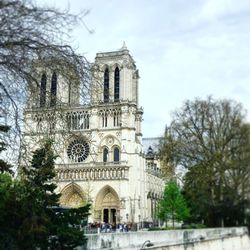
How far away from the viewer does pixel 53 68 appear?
10.1m

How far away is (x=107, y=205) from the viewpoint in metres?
69.9

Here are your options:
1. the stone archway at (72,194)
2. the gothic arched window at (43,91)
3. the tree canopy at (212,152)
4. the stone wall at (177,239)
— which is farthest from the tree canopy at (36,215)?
the stone archway at (72,194)

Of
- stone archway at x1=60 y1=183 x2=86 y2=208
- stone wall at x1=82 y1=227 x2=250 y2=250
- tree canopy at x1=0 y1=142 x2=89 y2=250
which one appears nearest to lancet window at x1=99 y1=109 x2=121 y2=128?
stone archway at x1=60 y1=183 x2=86 y2=208

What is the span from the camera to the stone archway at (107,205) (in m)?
69.1

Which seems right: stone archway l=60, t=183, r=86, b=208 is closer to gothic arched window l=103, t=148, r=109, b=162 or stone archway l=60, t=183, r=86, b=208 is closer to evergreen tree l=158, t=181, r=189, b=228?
gothic arched window l=103, t=148, r=109, b=162

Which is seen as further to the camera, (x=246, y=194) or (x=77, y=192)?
(x=77, y=192)

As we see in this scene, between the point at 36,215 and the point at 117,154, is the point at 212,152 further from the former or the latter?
the point at 117,154

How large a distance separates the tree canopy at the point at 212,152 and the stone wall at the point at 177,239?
3.28m

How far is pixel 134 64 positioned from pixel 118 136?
1129 cm

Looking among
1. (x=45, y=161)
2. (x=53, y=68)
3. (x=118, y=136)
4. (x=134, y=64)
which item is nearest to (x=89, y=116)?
(x=118, y=136)

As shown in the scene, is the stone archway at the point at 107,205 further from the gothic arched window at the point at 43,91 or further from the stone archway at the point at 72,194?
the gothic arched window at the point at 43,91

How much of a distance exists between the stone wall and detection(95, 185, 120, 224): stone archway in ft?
104

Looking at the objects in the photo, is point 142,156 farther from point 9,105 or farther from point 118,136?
point 9,105

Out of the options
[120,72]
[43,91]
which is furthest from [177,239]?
[120,72]
